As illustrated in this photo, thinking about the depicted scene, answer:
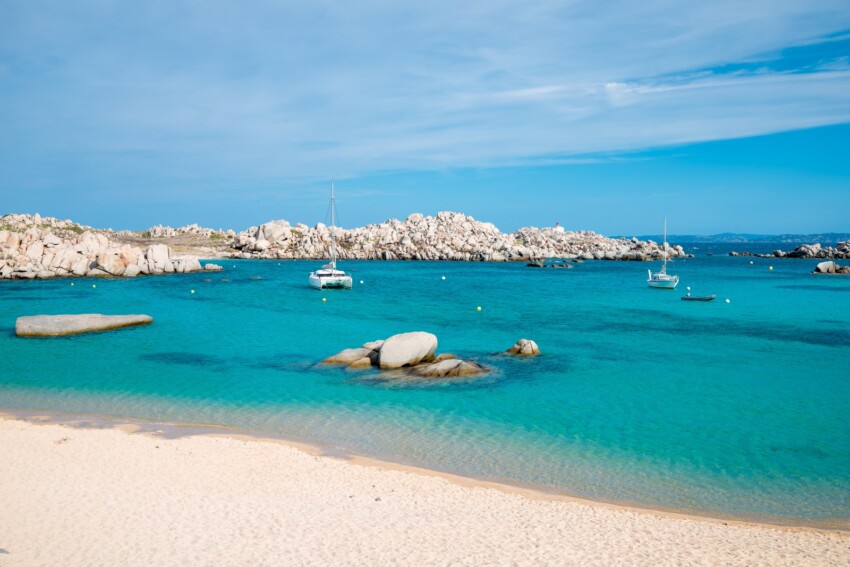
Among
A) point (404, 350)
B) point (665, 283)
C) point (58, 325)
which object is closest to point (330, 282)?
point (58, 325)

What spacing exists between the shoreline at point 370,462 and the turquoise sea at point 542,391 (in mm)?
374

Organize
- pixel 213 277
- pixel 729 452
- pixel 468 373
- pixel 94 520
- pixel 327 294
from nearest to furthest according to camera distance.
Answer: pixel 94 520, pixel 729 452, pixel 468 373, pixel 327 294, pixel 213 277

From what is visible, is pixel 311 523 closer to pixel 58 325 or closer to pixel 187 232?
pixel 58 325

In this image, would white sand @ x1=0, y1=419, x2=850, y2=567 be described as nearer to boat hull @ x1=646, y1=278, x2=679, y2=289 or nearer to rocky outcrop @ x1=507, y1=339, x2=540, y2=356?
rocky outcrop @ x1=507, y1=339, x2=540, y2=356

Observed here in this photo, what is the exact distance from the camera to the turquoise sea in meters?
15.6

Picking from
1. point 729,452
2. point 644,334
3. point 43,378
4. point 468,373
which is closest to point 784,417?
point 729,452

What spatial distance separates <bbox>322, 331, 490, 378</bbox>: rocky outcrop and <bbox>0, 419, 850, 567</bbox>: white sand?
33.6 ft

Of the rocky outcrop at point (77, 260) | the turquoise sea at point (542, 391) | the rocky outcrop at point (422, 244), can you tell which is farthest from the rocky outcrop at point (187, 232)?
the turquoise sea at point (542, 391)

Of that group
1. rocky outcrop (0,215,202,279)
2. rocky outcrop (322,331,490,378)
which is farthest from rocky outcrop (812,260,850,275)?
rocky outcrop (0,215,202,279)

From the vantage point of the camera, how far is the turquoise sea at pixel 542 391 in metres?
15.6

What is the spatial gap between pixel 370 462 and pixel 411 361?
35.0 ft

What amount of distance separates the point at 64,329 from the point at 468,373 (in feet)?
82.3

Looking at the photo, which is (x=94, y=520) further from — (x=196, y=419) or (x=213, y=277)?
(x=213, y=277)

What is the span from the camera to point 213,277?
84188 millimetres
